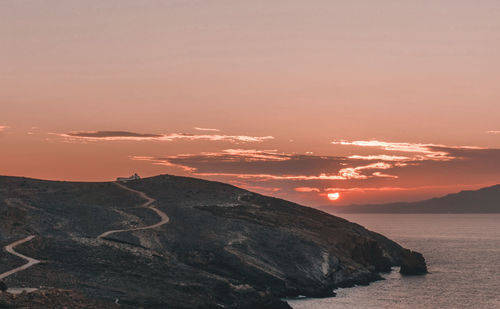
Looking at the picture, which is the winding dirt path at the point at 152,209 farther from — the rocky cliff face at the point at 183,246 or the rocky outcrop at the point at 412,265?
the rocky outcrop at the point at 412,265

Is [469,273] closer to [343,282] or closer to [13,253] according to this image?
[343,282]

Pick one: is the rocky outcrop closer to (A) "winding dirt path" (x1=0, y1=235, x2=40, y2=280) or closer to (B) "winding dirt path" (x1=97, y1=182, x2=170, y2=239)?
(B) "winding dirt path" (x1=97, y1=182, x2=170, y2=239)

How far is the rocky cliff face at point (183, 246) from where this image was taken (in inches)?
3836

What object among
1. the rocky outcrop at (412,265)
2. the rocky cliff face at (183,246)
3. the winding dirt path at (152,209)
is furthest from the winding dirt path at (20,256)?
the rocky outcrop at (412,265)

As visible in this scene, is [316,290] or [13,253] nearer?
[13,253]

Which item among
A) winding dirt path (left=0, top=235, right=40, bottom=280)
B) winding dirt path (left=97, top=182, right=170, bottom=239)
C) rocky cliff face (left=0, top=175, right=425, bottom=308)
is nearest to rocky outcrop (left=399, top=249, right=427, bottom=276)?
rocky cliff face (left=0, top=175, right=425, bottom=308)

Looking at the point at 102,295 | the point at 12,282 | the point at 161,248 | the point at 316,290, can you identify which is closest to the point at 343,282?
the point at 316,290

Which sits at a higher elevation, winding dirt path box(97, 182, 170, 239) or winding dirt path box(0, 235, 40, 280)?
winding dirt path box(97, 182, 170, 239)

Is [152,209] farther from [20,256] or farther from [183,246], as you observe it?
[20,256]

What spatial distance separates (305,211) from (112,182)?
57731mm

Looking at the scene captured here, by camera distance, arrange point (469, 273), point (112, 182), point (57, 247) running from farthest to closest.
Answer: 1. point (112, 182)
2. point (469, 273)
3. point (57, 247)

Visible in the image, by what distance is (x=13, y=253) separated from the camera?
341ft

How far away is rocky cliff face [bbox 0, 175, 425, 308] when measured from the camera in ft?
320

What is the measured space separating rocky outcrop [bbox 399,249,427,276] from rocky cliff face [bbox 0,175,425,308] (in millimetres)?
635
